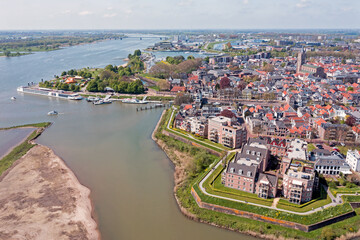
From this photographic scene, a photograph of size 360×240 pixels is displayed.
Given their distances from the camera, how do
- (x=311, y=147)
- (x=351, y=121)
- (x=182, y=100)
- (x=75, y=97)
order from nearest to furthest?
1. (x=311, y=147)
2. (x=351, y=121)
3. (x=182, y=100)
4. (x=75, y=97)

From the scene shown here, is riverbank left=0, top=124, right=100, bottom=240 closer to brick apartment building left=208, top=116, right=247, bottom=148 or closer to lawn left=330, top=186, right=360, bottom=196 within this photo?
brick apartment building left=208, top=116, right=247, bottom=148

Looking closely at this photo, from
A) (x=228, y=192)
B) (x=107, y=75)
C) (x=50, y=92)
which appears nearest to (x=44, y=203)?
(x=228, y=192)

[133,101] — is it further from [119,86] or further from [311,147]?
[311,147]

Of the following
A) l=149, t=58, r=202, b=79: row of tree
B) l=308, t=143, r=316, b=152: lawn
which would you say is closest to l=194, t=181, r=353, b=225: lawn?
l=308, t=143, r=316, b=152: lawn

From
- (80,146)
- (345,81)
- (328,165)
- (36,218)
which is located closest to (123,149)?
(80,146)

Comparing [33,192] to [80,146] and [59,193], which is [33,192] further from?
[80,146]

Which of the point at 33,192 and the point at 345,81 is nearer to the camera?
the point at 33,192
